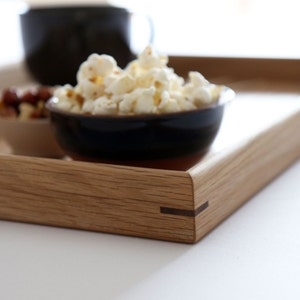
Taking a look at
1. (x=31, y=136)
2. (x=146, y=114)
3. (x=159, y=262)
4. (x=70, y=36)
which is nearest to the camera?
(x=159, y=262)

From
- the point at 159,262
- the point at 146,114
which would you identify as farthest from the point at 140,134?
the point at 159,262

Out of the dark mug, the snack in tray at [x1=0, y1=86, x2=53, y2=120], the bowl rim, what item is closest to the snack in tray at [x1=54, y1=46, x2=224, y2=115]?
the bowl rim

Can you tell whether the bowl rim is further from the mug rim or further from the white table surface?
the mug rim

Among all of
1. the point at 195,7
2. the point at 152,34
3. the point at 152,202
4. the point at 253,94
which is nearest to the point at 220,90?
the point at 152,202

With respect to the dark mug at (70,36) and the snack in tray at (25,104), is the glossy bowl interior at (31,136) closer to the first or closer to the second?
the snack in tray at (25,104)

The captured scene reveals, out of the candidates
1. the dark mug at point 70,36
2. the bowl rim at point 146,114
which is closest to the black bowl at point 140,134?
the bowl rim at point 146,114

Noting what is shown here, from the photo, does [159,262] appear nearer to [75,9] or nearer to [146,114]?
[146,114]
